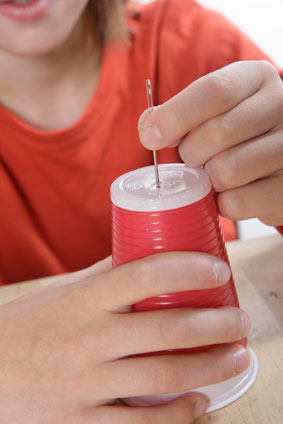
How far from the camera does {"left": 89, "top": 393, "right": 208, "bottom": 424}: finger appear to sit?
0.38 m

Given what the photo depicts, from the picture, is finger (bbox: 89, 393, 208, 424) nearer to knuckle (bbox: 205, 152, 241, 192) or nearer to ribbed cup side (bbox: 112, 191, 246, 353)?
ribbed cup side (bbox: 112, 191, 246, 353)

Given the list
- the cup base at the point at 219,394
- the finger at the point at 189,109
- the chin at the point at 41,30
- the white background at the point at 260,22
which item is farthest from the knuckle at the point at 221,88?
the white background at the point at 260,22

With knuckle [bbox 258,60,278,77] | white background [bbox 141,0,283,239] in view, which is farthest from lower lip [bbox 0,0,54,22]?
white background [bbox 141,0,283,239]

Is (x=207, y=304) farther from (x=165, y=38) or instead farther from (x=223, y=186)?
(x=165, y=38)

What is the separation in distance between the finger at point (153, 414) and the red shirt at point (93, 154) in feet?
1.69

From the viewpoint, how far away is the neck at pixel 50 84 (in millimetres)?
860

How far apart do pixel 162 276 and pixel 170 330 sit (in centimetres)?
4

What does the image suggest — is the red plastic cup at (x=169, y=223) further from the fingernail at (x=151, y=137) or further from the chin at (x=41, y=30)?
the chin at (x=41, y=30)

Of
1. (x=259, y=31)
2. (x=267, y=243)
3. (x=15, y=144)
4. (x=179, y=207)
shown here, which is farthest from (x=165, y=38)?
(x=259, y=31)

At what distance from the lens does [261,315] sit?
514 mm

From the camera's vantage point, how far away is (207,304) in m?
0.38

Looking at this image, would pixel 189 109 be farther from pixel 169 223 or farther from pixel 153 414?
pixel 153 414

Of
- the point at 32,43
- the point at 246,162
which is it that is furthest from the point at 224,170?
the point at 32,43

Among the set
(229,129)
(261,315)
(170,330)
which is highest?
(229,129)
